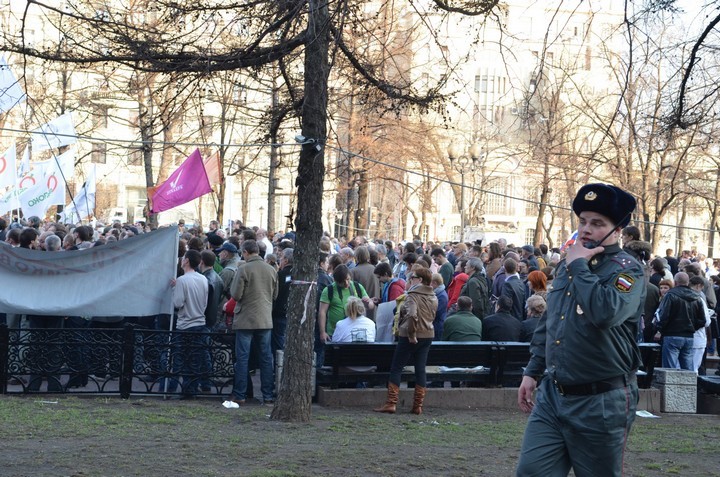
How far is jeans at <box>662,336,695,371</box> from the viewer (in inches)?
555

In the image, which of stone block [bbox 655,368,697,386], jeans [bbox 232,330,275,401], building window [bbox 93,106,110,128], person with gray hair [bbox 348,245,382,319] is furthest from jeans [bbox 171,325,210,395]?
building window [bbox 93,106,110,128]

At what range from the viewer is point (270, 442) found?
947 cm

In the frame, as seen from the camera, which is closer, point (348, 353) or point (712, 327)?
point (348, 353)

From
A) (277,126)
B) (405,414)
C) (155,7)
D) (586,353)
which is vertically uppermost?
(155,7)

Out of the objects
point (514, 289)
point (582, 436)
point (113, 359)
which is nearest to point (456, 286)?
point (514, 289)

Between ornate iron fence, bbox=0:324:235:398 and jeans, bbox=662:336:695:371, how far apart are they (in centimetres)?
617

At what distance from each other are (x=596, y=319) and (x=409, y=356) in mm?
6893

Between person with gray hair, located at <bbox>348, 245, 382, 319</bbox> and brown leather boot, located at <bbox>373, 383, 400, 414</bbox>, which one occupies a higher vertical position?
person with gray hair, located at <bbox>348, 245, 382, 319</bbox>

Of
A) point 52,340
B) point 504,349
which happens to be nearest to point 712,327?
point 504,349

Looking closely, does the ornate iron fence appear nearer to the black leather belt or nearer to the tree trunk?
the tree trunk

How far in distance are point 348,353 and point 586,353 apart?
23.6 feet

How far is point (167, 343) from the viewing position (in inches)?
476

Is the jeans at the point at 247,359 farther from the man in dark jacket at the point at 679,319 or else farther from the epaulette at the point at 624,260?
the epaulette at the point at 624,260

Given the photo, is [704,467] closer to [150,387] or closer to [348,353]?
[348,353]
